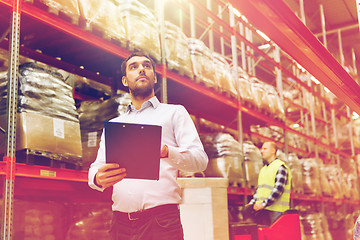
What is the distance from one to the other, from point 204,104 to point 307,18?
9.26 m

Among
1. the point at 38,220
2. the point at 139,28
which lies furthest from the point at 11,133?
the point at 139,28

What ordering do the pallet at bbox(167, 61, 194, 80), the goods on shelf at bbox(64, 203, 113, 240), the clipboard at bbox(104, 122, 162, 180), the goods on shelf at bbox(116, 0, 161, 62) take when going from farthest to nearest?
the pallet at bbox(167, 61, 194, 80) < the goods on shelf at bbox(116, 0, 161, 62) < the goods on shelf at bbox(64, 203, 113, 240) < the clipboard at bbox(104, 122, 162, 180)

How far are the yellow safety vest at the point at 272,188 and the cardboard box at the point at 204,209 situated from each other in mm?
1833

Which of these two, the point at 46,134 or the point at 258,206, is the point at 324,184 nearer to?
the point at 258,206

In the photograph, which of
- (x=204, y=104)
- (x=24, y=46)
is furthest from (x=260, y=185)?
(x=24, y=46)

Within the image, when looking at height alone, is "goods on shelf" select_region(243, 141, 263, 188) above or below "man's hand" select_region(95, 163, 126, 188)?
above

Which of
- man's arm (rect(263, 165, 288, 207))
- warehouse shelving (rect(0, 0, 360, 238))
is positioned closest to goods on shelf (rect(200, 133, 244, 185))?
warehouse shelving (rect(0, 0, 360, 238))

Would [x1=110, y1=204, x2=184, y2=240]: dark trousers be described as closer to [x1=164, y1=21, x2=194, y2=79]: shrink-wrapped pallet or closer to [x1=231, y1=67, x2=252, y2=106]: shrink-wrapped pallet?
[x1=164, y1=21, x2=194, y2=79]: shrink-wrapped pallet

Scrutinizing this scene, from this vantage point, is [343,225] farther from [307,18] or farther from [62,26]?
[62,26]

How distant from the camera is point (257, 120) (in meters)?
8.66

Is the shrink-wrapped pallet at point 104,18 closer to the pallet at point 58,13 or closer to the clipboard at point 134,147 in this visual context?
the pallet at point 58,13

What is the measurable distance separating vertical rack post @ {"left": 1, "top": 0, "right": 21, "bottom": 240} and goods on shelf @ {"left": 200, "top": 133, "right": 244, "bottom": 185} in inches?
148

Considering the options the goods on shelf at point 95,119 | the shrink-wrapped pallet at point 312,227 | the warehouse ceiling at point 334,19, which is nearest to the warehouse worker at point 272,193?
the goods on shelf at point 95,119

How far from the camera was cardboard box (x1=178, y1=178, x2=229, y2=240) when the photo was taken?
404 centimetres
